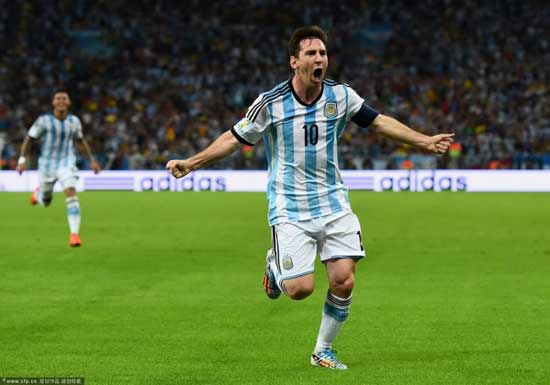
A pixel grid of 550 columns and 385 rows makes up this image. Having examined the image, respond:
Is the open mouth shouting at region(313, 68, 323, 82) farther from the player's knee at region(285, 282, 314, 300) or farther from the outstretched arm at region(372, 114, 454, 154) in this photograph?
the player's knee at region(285, 282, 314, 300)

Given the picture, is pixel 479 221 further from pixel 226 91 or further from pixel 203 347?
pixel 226 91

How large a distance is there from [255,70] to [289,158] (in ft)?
124

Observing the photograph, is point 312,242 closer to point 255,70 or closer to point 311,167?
point 311,167

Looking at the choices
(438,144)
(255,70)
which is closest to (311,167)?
(438,144)

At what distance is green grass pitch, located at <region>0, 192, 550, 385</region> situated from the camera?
7562 mm

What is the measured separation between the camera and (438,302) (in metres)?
11.1

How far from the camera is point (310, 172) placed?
7.67m

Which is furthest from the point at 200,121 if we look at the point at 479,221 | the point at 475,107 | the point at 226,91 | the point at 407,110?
the point at 479,221

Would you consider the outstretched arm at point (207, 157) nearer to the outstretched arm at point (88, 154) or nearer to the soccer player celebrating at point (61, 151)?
the soccer player celebrating at point (61, 151)

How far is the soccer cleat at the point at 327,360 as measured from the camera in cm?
753

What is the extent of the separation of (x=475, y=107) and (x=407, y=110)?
2705 millimetres

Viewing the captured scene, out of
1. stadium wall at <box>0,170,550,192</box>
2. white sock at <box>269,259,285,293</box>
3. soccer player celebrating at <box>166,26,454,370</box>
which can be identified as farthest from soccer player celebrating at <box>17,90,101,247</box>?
stadium wall at <box>0,170,550,192</box>

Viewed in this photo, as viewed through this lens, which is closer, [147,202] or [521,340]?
[521,340]

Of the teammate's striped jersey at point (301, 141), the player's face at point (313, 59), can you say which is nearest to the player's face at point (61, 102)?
the teammate's striped jersey at point (301, 141)
